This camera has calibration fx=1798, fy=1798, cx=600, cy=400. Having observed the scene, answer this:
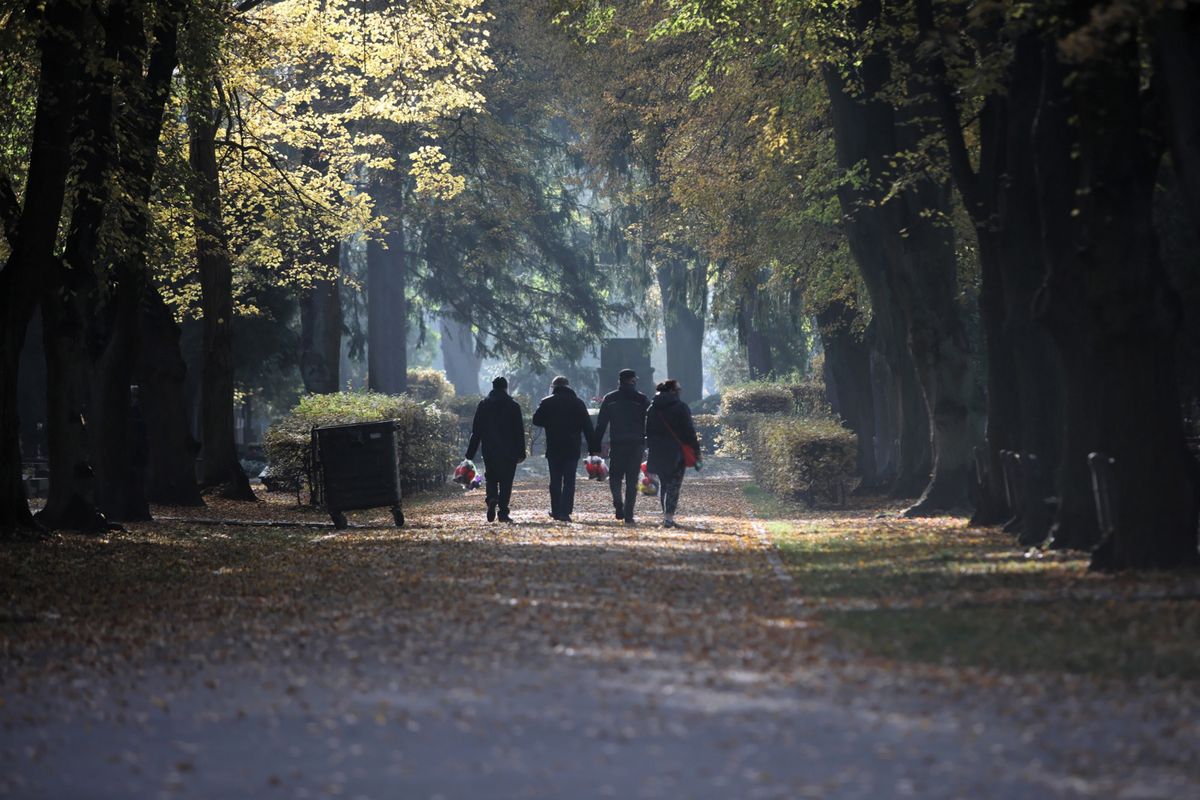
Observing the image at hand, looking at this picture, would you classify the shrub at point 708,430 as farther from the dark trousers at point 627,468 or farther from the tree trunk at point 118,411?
the tree trunk at point 118,411

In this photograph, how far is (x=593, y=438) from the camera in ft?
76.7

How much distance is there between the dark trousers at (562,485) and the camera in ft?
77.7

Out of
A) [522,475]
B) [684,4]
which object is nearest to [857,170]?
[684,4]

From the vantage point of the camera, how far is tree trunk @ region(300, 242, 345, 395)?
36625mm

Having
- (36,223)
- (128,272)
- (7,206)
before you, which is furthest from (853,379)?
(36,223)

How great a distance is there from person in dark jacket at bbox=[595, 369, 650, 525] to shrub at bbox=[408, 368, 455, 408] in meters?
35.8

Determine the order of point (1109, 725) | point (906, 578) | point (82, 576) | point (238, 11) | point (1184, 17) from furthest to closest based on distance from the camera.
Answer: point (238, 11) → point (82, 576) → point (906, 578) → point (1184, 17) → point (1109, 725)

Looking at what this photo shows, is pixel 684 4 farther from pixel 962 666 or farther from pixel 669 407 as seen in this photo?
pixel 962 666

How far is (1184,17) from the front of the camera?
1181 centimetres

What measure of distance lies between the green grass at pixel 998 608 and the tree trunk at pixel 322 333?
2033 centimetres

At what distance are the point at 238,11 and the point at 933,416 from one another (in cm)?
1117

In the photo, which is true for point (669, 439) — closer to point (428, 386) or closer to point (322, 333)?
point (322, 333)

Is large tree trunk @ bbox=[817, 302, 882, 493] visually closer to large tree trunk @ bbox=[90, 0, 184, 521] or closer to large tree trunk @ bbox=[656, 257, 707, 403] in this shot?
large tree trunk @ bbox=[90, 0, 184, 521]

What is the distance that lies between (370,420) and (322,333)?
1441cm
